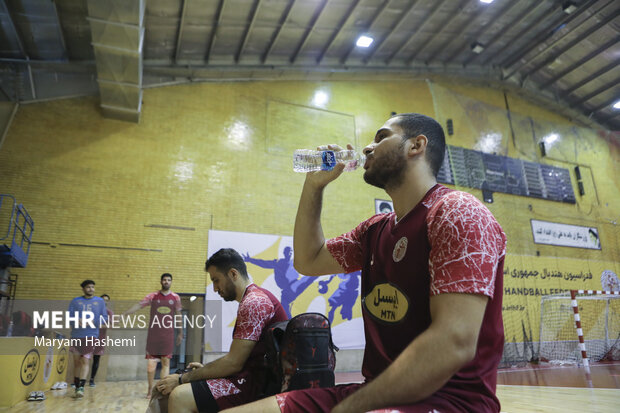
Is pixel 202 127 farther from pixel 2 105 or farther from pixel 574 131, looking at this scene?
pixel 574 131

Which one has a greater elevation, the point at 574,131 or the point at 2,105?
the point at 574,131

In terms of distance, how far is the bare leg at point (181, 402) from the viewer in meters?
1.80

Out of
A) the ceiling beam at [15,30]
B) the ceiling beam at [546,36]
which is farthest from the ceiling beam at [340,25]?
the ceiling beam at [15,30]

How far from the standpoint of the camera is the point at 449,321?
0.92 metres

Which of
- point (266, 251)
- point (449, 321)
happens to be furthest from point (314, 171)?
point (266, 251)

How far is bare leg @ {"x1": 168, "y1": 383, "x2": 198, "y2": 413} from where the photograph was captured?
180cm

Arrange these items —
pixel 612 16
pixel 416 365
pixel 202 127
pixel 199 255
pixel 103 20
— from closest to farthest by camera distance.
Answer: pixel 416 365 < pixel 103 20 < pixel 199 255 < pixel 202 127 < pixel 612 16

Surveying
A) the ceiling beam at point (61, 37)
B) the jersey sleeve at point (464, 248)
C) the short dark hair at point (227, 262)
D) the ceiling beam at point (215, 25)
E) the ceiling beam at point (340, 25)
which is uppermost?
the ceiling beam at point (340, 25)

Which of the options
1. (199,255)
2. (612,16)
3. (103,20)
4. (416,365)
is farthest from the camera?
(612,16)

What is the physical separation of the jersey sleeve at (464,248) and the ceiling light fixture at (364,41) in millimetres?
10382

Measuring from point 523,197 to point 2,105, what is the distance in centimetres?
1317

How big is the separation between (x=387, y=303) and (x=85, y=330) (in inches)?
281

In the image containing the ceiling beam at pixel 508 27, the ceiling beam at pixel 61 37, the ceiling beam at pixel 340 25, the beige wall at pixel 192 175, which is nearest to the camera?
the ceiling beam at pixel 61 37

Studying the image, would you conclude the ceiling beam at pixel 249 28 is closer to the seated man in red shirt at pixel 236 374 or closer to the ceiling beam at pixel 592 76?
the seated man in red shirt at pixel 236 374
